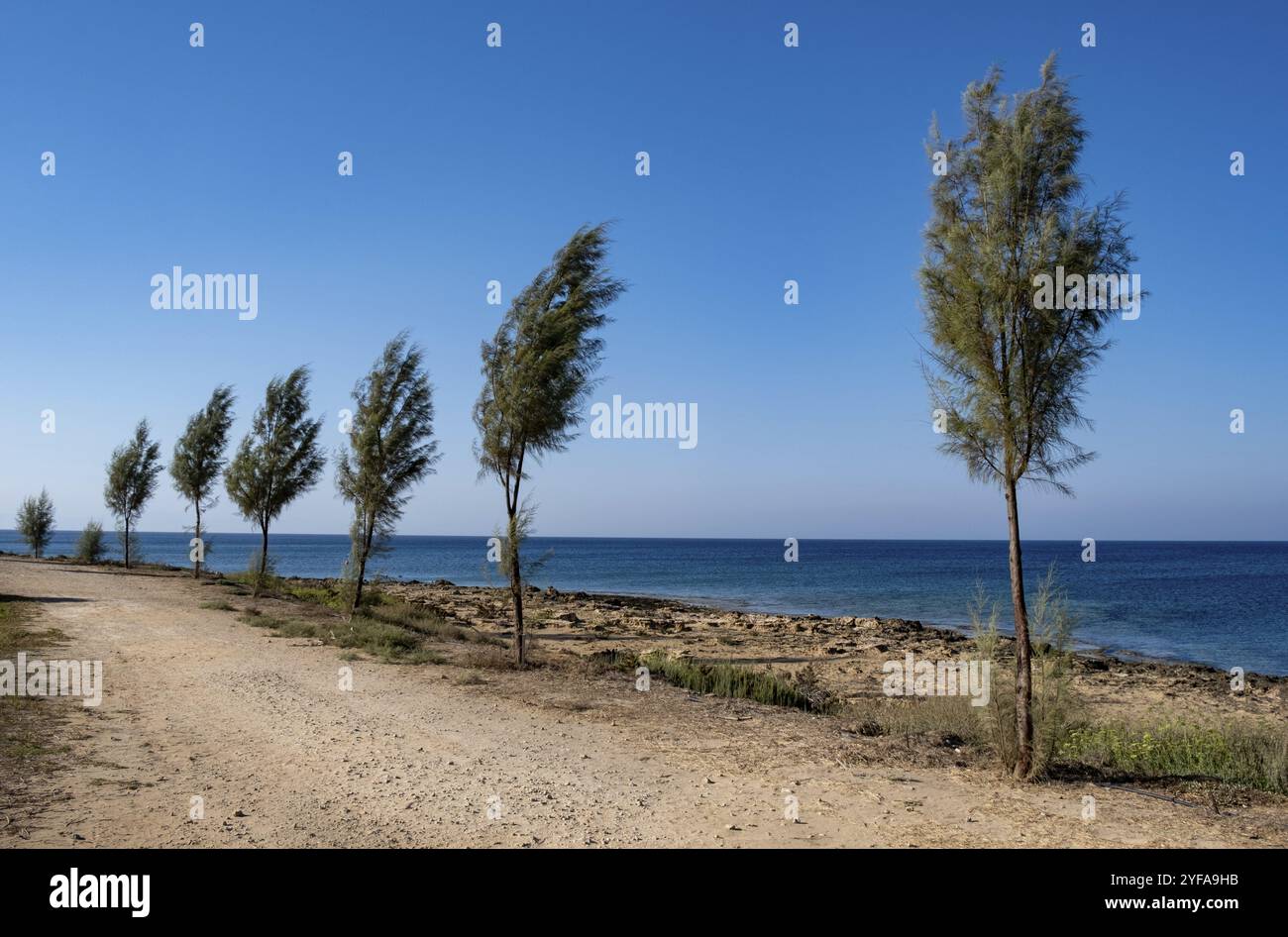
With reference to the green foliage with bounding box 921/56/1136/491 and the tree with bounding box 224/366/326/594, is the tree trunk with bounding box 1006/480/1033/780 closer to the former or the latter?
the green foliage with bounding box 921/56/1136/491

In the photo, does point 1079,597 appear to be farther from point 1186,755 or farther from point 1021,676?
point 1021,676

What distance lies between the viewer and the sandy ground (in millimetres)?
6641

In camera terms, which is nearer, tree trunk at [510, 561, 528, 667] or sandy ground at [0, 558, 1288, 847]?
sandy ground at [0, 558, 1288, 847]

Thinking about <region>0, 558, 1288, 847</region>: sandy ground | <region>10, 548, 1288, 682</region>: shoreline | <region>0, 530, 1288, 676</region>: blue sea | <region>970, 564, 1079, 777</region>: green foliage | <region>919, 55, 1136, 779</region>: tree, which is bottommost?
<region>0, 530, 1288, 676</region>: blue sea

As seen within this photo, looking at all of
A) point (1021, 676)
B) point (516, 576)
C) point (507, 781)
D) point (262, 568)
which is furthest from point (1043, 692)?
point (262, 568)

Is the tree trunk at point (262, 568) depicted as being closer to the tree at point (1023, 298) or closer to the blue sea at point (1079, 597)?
the blue sea at point (1079, 597)

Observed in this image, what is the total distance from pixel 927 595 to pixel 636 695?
4933 cm

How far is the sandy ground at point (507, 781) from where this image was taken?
6641mm

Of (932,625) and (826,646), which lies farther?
(932,625)

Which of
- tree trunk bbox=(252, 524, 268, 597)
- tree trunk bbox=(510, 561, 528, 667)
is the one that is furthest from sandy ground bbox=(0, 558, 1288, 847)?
tree trunk bbox=(252, 524, 268, 597)

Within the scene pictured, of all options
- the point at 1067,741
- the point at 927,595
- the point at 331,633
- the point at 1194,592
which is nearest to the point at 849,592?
the point at 927,595

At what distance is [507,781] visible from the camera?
821 centimetres

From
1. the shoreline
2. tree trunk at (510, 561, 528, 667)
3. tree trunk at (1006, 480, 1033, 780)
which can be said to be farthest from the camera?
the shoreline
